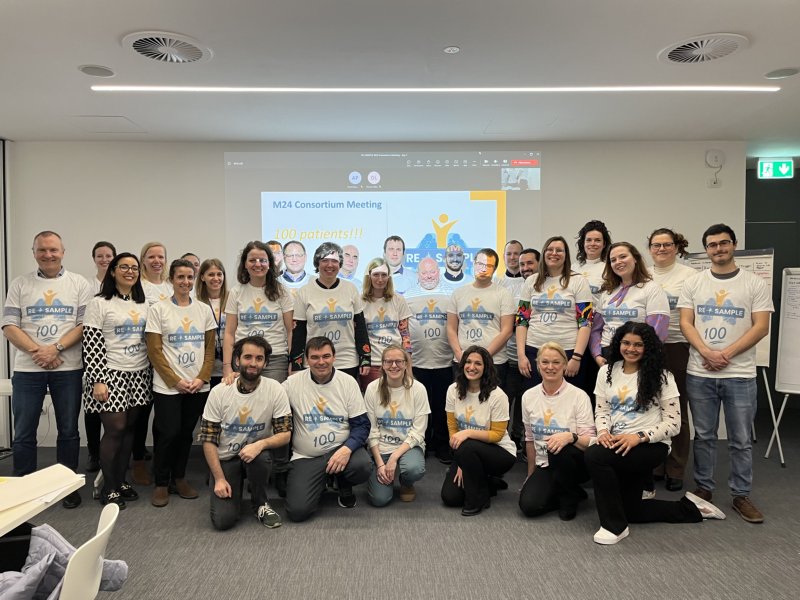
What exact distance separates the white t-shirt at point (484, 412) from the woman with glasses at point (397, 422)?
0.22 metres

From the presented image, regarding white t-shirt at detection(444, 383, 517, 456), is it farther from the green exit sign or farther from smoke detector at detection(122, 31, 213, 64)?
the green exit sign

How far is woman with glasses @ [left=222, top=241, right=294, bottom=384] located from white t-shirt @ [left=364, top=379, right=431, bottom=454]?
2.28 feet

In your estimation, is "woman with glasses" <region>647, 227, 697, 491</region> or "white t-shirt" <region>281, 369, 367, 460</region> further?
"woman with glasses" <region>647, 227, 697, 491</region>

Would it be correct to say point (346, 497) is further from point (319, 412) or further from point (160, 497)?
point (160, 497)

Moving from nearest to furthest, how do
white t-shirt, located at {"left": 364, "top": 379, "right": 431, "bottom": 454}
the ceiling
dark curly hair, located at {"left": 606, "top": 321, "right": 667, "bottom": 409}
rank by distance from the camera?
the ceiling < dark curly hair, located at {"left": 606, "top": 321, "right": 667, "bottom": 409} < white t-shirt, located at {"left": 364, "top": 379, "right": 431, "bottom": 454}

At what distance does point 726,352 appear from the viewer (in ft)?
9.88

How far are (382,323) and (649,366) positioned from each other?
1.71m

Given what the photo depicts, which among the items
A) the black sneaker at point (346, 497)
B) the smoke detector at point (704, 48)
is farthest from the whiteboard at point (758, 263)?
the black sneaker at point (346, 497)

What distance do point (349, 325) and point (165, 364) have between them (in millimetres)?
1139


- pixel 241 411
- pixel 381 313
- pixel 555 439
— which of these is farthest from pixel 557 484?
pixel 241 411

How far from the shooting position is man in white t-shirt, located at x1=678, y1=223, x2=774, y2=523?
301 centimetres

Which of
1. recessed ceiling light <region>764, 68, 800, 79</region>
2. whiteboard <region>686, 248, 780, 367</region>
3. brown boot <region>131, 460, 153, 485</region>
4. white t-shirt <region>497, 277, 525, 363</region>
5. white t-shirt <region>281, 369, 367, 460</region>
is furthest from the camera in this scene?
whiteboard <region>686, 248, 780, 367</region>

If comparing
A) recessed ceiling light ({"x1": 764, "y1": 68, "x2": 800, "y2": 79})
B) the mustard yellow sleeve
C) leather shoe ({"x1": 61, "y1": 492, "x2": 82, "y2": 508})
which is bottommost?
leather shoe ({"x1": 61, "y1": 492, "x2": 82, "y2": 508})

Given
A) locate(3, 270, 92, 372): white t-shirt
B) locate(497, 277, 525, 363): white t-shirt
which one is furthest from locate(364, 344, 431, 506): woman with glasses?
locate(3, 270, 92, 372): white t-shirt
